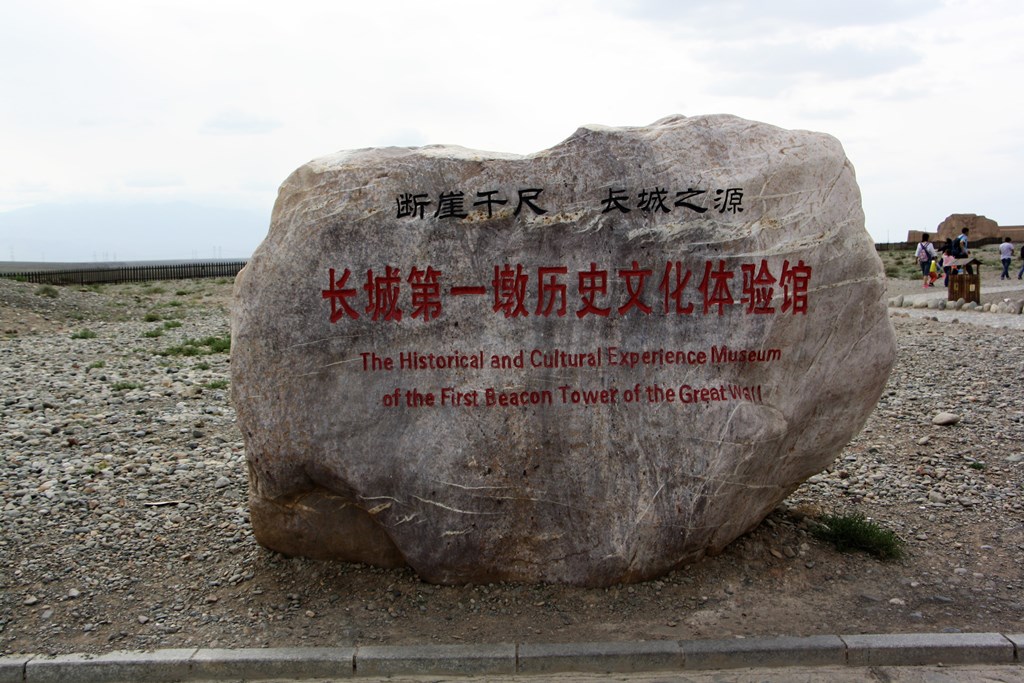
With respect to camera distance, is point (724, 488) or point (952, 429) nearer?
point (724, 488)

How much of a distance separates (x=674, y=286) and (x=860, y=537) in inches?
100

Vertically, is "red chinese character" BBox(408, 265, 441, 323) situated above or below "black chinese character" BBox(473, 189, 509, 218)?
below

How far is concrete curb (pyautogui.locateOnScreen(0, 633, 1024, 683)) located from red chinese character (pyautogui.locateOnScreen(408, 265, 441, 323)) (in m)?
2.22

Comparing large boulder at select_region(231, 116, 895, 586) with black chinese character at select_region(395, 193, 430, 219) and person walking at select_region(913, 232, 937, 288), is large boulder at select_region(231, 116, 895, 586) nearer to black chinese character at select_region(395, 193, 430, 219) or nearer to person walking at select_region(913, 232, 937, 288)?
black chinese character at select_region(395, 193, 430, 219)

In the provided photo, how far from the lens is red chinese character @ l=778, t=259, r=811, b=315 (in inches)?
232

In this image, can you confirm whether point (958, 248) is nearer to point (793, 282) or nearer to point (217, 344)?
point (217, 344)

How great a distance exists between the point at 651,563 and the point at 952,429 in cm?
510

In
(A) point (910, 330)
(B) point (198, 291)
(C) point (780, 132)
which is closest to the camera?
(C) point (780, 132)

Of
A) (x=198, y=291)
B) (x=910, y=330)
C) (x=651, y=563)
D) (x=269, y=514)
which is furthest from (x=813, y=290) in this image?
(x=198, y=291)

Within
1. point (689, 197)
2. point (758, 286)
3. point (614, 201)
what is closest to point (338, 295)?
point (614, 201)

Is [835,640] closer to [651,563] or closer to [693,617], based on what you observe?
[693,617]

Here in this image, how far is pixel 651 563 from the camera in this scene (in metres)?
5.98

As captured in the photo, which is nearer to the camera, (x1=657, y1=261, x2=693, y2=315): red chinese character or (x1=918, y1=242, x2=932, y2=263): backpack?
(x1=657, y1=261, x2=693, y2=315): red chinese character

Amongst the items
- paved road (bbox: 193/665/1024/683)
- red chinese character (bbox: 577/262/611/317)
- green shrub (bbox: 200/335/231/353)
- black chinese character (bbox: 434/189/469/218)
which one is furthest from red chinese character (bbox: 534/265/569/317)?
green shrub (bbox: 200/335/231/353)
